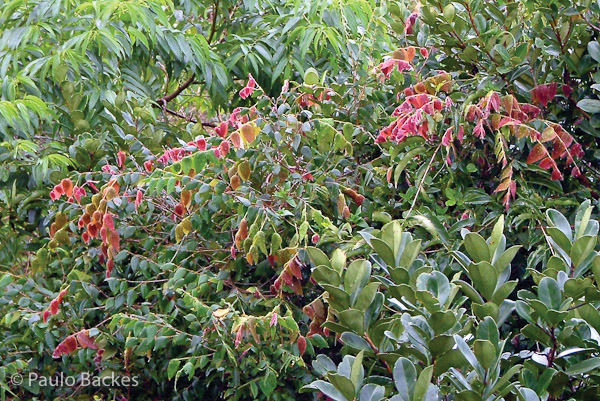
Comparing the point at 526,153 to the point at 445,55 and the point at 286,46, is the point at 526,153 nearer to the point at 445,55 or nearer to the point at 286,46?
the point at 445,55

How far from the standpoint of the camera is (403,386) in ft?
4.93

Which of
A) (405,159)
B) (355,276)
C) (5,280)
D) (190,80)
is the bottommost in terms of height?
(5,280)

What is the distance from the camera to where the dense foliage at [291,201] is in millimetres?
2277

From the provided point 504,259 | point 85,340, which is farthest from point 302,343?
point 504,259

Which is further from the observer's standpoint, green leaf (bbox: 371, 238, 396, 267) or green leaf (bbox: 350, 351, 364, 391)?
green leaf (bbox: 371, 238, 396, 267)

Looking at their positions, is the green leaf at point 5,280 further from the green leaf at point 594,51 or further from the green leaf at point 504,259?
the green leaf at point 594,51

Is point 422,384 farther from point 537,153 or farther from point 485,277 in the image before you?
point 537,153

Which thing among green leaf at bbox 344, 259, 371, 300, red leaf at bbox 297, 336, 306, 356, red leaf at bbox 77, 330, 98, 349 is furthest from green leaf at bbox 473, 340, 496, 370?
red leaf at bbox 77, 330, 98, 349

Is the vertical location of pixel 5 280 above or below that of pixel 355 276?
below

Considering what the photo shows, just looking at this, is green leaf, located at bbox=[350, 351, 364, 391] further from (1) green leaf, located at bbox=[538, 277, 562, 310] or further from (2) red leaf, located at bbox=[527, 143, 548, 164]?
(2) red leaf, located at bbox=[527, 143, 548, 164]

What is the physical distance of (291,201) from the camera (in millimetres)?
2980

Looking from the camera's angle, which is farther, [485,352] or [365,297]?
[365,297]

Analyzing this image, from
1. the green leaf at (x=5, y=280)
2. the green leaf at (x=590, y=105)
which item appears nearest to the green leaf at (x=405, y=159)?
the green leaf at (x=590, y=105)

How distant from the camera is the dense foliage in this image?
2277mm
